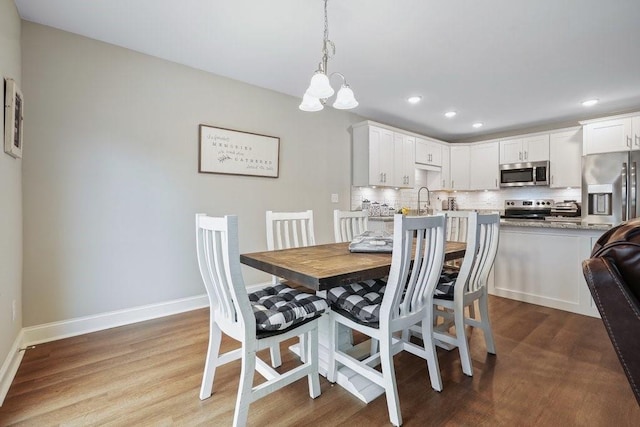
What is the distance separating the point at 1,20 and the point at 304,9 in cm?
176

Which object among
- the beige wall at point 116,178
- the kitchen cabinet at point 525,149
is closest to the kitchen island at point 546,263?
the kitchen cabinet at point 525,149

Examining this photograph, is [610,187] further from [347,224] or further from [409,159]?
[347,224]

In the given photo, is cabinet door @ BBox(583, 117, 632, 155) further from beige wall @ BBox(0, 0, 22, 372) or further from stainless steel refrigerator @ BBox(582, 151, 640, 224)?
beige wall @ BBox(0, 0, 22, 372)

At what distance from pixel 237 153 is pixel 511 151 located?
14.5 ft

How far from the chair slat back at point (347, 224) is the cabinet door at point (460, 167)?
3.41 m

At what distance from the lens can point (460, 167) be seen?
558 cm

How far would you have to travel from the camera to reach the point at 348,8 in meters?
2.07

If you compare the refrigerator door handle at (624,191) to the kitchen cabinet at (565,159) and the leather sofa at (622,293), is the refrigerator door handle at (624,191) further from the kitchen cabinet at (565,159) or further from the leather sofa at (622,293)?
the leather sofa at (622,293)

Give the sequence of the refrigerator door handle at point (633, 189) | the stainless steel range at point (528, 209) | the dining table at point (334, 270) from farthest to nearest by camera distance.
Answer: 1. the stainless steel range at point (528, 209)
2. the refrigerator door handle at point (633, 189)
3. the dining table at point (334, 270)

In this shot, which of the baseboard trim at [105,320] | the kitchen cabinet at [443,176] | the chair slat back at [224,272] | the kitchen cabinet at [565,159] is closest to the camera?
the chair slat back at [224,272]

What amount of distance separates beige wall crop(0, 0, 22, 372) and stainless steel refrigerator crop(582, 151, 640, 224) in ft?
19.1

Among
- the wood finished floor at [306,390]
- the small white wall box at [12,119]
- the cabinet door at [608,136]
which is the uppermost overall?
the cabinet door at [608,136]

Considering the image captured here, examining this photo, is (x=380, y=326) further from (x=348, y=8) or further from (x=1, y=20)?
(x=1, y=20)

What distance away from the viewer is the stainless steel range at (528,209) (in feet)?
16.2
